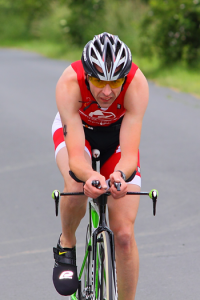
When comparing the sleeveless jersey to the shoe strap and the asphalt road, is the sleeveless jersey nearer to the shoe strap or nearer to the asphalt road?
the shoe strap

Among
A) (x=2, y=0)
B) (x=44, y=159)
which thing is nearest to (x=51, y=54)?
(x=44, y=159)

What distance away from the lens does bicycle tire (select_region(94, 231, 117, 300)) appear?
268 centimetres

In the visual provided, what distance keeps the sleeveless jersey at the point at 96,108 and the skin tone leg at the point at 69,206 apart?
0.85ft

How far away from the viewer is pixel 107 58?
113 inches

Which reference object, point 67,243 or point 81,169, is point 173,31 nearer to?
point 67,243

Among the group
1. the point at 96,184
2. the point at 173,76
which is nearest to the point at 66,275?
the point at 96,184

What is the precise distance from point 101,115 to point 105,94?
1.43 feet

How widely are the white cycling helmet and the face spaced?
0.16ft

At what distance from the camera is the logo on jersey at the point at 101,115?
130 inches

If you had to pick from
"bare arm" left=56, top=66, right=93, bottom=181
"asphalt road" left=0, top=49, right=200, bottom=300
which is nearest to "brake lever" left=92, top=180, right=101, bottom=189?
"bare arm" left=56, top=66, right=93, bottom=181

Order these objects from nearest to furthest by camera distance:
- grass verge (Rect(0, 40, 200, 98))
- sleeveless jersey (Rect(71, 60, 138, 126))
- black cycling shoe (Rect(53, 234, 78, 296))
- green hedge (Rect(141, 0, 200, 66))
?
1. sleeveless jersey (Rect(71, 60, 138, 126))
2. black cycling shoe (Rect(53, 234, 78, 296))
3. grass verge (Rect(0, 40, 200, 98))
4. green hedge (Rect(141, 0, 200, 66))

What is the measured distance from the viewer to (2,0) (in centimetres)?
4241

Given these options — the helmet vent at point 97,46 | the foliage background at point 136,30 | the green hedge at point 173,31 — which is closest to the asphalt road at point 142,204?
the helmet vent at point 97,46

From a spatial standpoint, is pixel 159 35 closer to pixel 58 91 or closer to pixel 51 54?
pixel 51 54
